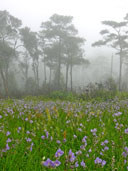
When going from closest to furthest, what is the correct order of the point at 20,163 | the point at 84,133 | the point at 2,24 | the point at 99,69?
the point at 20,163
the point at 84,133
the point at 2,24
the point at 99,69

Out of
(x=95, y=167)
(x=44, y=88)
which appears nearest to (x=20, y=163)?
(x=95, y=167)

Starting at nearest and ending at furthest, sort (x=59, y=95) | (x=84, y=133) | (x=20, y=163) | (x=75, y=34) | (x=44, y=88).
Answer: (x=20, y=163), (x=84, y=133), (x=59, y=95), (x=44, y=88), (x=75, y=34)

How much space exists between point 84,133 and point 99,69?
10258cm

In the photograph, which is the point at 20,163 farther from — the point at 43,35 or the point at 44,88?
the point at 43,35

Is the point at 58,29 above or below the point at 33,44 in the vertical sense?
above

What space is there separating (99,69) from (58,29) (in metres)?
74.3

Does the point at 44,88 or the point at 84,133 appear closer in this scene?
the point at 84,133

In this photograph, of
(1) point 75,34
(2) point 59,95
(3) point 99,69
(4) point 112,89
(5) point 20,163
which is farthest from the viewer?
(3) point 99,69

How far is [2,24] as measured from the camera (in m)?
26.5

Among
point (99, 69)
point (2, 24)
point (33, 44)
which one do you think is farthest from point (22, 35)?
point (99, 69)

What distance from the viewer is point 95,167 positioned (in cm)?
205

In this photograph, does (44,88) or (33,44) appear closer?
(44,88)

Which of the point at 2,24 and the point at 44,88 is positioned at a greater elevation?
the point at 2,24

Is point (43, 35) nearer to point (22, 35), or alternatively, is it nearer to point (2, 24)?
point (22, 35)
